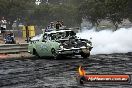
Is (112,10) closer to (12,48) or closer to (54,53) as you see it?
(12,48)

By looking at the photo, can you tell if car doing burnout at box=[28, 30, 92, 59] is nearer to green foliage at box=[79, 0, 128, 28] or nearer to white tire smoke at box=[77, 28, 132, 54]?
white tire smoke at box=[77, 28, 132, 54]

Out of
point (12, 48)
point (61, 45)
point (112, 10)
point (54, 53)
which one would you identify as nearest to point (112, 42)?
point (54, 53)

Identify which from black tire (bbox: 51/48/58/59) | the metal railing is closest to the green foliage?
the metal railing

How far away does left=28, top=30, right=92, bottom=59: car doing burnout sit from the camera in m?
19.4

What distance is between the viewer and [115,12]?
47.2 meters

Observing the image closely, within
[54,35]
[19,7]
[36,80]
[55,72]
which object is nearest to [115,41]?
[54,35]

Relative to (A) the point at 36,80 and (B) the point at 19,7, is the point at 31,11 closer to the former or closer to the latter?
(B) the point at 19,7

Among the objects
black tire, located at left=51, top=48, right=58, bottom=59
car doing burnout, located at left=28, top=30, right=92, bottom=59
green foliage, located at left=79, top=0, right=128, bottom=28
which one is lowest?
black tire, located at left=51, top=48, right=58, bottom=59

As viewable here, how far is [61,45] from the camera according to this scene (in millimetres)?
19328

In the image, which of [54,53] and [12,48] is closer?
[54,53]

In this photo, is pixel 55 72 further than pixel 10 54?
No

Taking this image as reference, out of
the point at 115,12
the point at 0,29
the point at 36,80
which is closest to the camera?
the point at 36,80

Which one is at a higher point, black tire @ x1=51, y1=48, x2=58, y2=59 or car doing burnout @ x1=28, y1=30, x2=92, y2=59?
car doing burnout @ x1=28, y1=30, x2=92, y2=59

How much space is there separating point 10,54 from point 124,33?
805 cm
